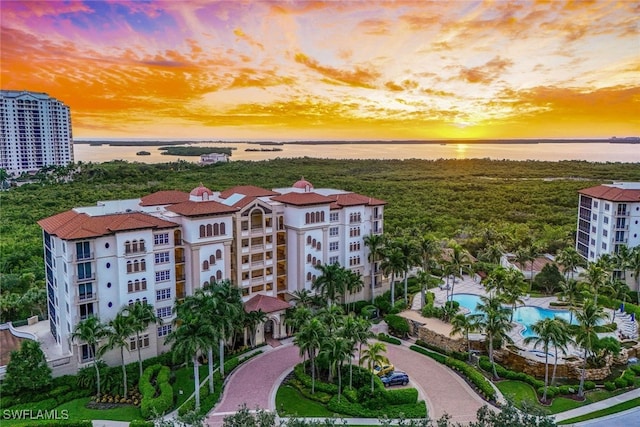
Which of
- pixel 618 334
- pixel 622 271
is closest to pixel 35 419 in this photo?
pixel 618 334

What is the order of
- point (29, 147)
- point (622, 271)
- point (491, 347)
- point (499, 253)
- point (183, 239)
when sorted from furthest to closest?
point (29, 147) < point (499, 253) < point (622, 271) < point (183, 239) < point (491, 347)

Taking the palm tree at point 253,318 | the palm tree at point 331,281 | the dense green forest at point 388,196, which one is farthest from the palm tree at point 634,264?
the palm tree at point 253,318

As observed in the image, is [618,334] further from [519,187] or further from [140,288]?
[519,187]

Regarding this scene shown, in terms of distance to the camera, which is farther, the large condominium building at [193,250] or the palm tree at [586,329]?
the large condominium building at [193,250]

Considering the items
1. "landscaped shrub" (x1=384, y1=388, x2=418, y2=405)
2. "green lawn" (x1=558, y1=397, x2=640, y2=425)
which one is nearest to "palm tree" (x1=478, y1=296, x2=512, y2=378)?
"green lawn" (x1=558, y1=397, x2=640, y2=425)

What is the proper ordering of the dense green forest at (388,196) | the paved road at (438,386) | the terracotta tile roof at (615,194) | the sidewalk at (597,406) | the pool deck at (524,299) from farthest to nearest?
the dense green forest at (388,196) < the terracotta tile roof at (615,194) < the pool deck at (524,299) < the paved road at (438,386) < the sidewalk at (597,406)

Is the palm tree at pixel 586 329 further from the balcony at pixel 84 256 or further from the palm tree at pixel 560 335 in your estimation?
the balcony at pixel 84 256
